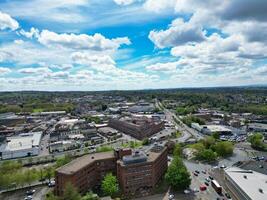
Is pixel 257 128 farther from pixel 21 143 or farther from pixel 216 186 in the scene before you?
pixel 21 143

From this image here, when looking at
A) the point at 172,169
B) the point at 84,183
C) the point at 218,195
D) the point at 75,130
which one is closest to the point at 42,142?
the point at 75,130

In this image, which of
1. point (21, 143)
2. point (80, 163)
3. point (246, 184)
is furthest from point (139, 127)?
point (246, 184)

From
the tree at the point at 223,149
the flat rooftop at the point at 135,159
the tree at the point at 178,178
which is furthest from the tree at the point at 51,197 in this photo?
the tree at the point at 223,149

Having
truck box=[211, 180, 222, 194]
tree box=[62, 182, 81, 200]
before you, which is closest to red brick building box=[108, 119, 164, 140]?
A: truck box=[211, 180, 222, 194]

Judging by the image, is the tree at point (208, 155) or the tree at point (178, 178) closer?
the tree at point (178, 178)

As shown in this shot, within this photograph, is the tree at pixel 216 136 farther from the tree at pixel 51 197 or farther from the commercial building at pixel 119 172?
the tree at pixel 51 197

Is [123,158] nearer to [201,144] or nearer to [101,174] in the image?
[101,174]

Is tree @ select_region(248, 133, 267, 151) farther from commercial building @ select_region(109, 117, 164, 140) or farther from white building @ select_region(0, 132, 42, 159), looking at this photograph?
white building @ select_region(0, 132, 42, 159)
